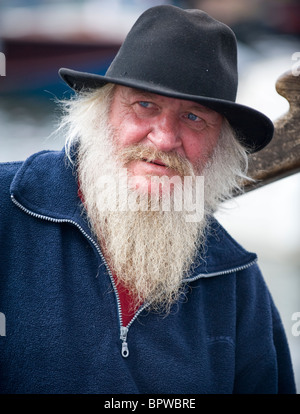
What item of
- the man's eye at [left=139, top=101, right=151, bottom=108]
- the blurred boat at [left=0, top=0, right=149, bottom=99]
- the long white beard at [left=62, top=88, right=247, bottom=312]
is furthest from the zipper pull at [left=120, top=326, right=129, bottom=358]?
the blurred boat at [left=0, top=0, right=149, bottom=99]

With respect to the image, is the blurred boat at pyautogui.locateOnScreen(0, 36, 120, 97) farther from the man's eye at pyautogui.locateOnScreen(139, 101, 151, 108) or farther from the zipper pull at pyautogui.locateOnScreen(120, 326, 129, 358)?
the zipper pull at pyautogui.locateOnScreen(120, 326, 129, 358)

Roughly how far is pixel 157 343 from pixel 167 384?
164 mm

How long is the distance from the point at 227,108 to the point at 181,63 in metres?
0.26

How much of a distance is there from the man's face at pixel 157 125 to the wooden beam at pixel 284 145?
31 cm

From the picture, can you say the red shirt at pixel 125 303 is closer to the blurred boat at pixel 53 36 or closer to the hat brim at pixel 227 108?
the hat brim at pixel 227 108

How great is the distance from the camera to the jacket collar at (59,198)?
198cm

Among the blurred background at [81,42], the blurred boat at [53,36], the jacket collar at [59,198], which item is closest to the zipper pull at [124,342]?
the jacket collar at [59,198]

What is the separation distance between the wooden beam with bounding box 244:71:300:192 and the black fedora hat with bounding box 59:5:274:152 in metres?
0.12

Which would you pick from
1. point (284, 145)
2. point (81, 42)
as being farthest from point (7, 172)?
point (81, 42)

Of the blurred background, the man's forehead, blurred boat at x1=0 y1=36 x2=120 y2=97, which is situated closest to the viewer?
the man's forehead

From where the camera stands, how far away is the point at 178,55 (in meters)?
1.98

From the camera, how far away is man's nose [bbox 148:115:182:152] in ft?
6.63

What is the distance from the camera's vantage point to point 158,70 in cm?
196

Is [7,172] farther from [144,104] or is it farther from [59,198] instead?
[144,104]
